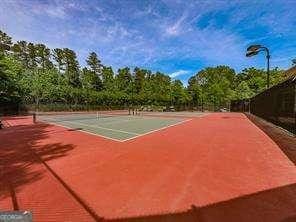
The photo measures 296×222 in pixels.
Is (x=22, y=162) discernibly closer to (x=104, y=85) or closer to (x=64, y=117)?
(x=64, y=117)

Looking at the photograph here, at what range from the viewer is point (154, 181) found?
6.25 metres

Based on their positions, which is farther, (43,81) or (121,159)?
(43,81)

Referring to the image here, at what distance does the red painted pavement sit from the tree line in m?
38.6

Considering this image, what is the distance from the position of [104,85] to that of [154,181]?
230 feet

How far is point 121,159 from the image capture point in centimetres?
847

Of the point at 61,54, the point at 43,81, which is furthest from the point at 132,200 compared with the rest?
the point at 61,54

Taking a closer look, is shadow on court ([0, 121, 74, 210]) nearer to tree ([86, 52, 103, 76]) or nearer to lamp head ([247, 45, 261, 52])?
lamp head ([247, 45, 261, 52])

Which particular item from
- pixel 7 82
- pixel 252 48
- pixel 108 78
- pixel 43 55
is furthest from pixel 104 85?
pixel 252 48

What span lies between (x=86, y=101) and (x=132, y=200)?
176ft

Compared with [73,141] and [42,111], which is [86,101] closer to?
[42,111]

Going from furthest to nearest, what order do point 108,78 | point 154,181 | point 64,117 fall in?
point 108,78 < point 64,117 < point 154,181

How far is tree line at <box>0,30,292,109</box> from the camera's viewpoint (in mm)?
49547

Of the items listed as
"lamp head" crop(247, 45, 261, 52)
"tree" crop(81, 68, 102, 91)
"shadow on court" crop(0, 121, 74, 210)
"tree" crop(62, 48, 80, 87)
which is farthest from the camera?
"tree" crop(62, 48, 80, 87)

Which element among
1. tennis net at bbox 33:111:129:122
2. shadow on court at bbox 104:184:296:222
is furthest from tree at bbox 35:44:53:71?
shadow on court at bbox 104:184:296:222
